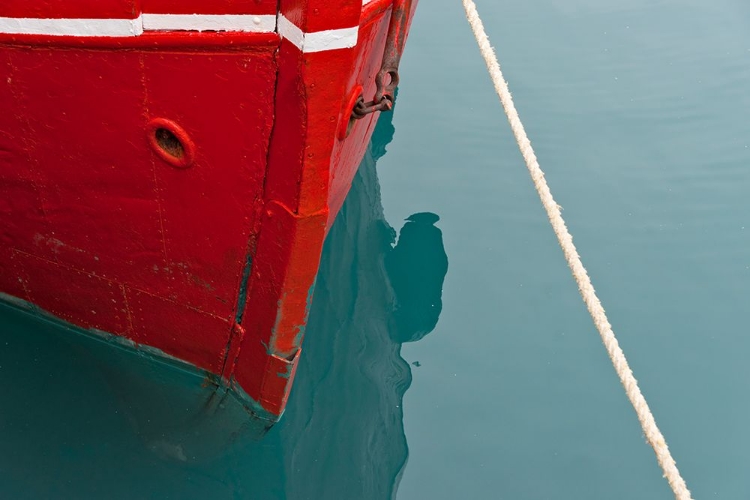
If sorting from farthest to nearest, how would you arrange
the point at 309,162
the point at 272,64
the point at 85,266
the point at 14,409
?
1. the point at 14,409
2. the point at 85,266
3. the point at 309,162
4. the point at 272,64

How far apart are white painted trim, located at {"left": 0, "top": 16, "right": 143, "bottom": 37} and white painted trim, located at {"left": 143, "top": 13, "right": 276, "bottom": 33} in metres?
0.04

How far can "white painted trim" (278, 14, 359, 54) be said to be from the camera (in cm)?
190

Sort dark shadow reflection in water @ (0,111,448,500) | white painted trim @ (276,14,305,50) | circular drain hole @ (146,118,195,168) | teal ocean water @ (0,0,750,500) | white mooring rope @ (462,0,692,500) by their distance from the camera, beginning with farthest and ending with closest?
teal ocean water @ (0,0,750,500) → dark shadow reflection in water @ (0,111,448,500) → white mooring rope @ (462,0,692,500) → circular drain hole @ (146,118,195,168) → white painted trim @ (276,14,305,50)

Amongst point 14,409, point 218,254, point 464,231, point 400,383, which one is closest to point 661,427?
point 400,383

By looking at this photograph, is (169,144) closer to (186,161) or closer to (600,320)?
(186,161)

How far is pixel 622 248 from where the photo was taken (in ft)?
13.0

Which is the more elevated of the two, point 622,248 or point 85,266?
point 85,266

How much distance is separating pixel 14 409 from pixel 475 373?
5.66ft

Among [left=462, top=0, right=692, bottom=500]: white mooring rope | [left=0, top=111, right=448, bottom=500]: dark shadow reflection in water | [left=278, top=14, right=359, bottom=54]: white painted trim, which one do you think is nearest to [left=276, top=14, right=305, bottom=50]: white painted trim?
[left=278, top=14, right=359, bottom=54]: white painted trim

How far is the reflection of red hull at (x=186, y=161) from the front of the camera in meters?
1.96

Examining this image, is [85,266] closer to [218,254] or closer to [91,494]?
[218,254]

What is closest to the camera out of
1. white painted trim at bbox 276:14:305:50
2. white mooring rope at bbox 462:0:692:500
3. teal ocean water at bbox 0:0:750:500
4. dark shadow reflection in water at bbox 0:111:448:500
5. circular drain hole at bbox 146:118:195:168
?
white painted trim at bbox 276:14:305:50

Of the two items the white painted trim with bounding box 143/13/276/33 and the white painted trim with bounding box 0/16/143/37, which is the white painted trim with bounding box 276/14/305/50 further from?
the white painted trim with bounding box 0/16/143/37

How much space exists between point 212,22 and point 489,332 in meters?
2.00
